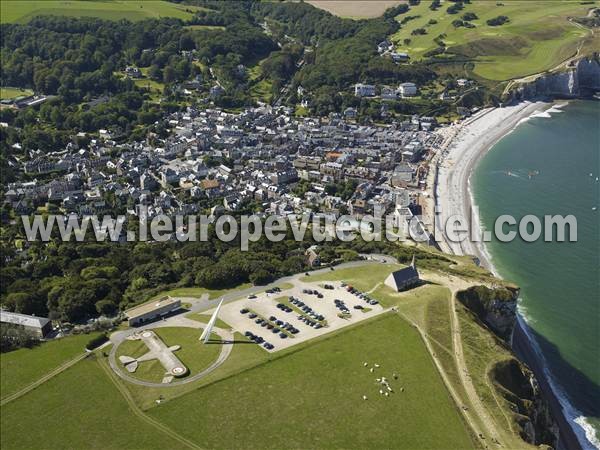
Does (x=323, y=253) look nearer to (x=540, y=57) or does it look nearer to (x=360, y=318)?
(x=360, y=318)

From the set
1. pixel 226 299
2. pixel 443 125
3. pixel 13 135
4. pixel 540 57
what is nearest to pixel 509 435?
pixel 226 299

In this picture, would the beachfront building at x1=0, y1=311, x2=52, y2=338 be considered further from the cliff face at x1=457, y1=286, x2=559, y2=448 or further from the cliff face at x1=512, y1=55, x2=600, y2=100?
the cliff face at x1=512, y1=55, x2=600, y2=100

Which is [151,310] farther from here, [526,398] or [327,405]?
[526,398]

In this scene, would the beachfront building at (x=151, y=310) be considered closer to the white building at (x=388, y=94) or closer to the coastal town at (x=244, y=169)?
the coastal town at (x=244, y=169)

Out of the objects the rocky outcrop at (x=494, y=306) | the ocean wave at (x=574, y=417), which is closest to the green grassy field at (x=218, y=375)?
the rocky outcrop at (x=494, y=306)

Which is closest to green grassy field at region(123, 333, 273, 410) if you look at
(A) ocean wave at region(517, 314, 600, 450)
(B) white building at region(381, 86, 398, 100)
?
(A) ocean wave at region(517, 314, 600, 450)

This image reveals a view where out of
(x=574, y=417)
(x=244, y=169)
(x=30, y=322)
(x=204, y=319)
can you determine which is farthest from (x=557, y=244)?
(x=30, y=322)
